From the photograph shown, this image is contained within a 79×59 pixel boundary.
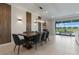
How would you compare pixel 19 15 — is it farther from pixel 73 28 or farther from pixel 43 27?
pixel 73 28

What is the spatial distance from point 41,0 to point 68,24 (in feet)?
32.4

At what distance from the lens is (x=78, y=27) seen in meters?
10.3

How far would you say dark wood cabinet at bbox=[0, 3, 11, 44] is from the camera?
18.3 feet

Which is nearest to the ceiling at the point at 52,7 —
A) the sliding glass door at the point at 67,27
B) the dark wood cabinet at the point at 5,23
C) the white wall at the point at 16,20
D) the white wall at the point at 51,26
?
the white wall at the point at 16,20

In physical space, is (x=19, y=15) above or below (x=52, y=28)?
above

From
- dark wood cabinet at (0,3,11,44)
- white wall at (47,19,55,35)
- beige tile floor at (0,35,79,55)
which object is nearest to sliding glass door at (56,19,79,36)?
white wall at (47,19,55,35)

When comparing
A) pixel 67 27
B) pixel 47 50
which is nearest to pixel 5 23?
pixel 47 50

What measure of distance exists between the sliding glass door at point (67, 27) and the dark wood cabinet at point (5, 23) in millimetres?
6732

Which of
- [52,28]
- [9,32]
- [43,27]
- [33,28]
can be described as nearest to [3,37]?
[9,32]

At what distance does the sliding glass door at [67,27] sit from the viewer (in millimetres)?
10451

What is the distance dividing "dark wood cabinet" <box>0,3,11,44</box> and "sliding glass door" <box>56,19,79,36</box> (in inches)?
265

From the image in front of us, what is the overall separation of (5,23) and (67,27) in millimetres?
7684

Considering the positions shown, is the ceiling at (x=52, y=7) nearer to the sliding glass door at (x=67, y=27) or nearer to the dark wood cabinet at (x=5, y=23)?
the dark wood cabinet at (x=5, y=23)

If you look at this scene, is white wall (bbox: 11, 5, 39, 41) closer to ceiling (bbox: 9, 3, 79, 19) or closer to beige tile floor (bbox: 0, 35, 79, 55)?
ceiling (bbox: 9, 3, 79, 19)
